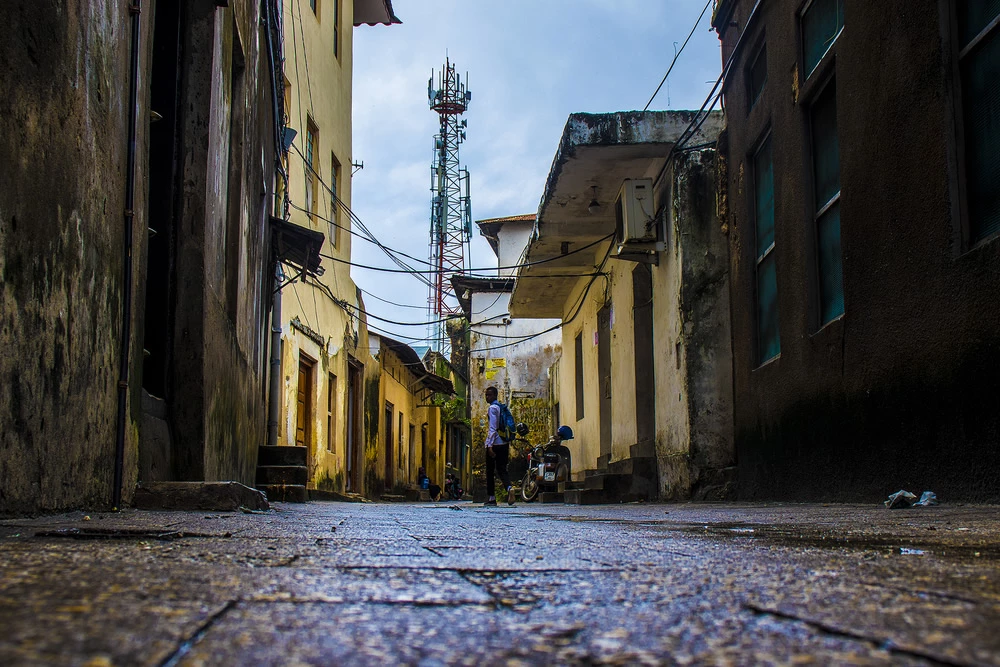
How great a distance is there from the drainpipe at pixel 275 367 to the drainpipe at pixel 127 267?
773 cm

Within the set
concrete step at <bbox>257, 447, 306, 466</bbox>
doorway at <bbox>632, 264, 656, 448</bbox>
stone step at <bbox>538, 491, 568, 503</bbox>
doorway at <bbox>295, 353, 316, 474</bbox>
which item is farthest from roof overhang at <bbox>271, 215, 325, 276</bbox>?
stone step at <bbox>538, 491, 568, 503</bbox>

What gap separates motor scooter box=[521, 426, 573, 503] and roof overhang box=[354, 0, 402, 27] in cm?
1220

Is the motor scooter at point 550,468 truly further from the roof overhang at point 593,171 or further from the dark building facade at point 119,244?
the dark building facade at point 119,244

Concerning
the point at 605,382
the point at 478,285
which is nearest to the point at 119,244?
the point at 605,382

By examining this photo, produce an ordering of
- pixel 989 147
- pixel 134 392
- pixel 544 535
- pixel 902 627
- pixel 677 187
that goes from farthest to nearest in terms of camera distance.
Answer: pixel 677 187
pixel 134 392
pixel 989 147
pixel 544 535
pixel 902 627

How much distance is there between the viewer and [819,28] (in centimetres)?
640

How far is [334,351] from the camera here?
722 inches

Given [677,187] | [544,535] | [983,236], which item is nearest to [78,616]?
[544,535]

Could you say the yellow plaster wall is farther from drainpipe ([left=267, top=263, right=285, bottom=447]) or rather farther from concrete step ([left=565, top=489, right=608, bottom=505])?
concrete step ([left=565, top=489, right=608, bottom=505])

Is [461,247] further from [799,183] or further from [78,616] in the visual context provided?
[78,616]

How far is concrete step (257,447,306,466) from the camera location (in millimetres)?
10797

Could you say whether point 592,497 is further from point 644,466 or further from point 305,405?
point 305,405

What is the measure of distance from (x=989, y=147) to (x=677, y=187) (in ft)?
18.8

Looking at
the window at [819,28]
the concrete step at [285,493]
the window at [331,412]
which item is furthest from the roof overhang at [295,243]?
the window at [819,28]
